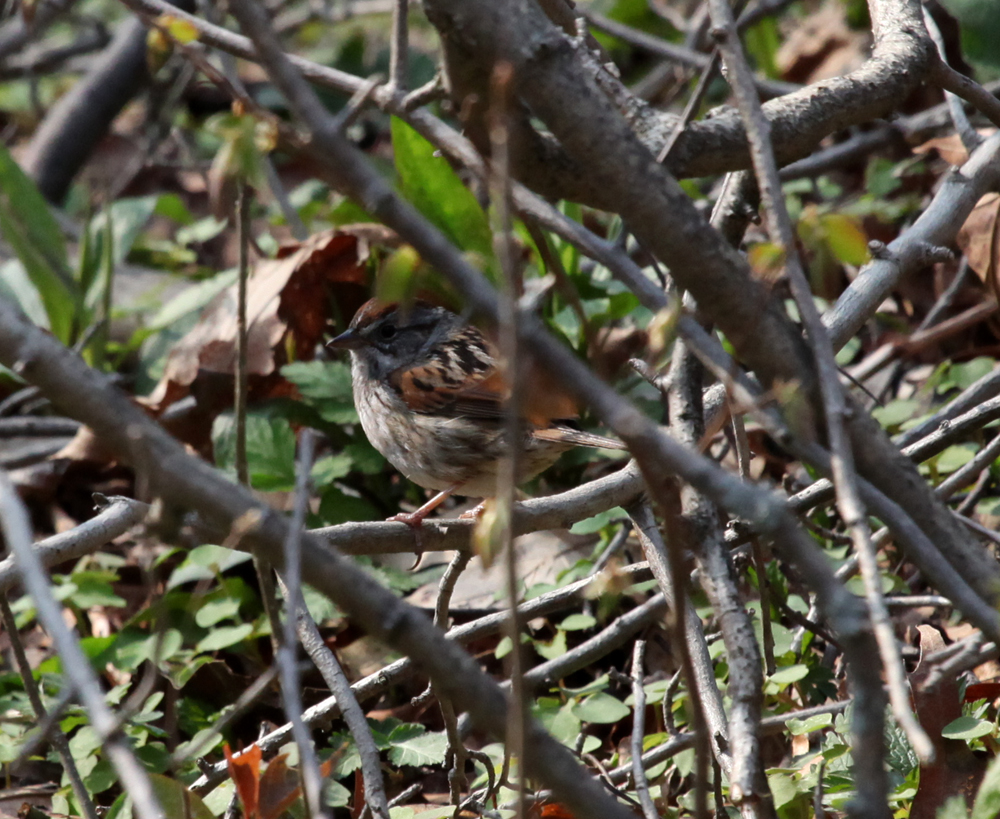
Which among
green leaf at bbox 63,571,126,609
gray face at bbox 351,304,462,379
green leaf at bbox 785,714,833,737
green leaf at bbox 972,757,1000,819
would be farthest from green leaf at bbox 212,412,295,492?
green leaf at bbox 972,757,1000,819

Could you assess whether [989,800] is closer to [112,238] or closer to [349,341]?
[349,341]

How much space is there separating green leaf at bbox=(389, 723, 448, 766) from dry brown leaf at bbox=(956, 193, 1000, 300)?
2427 millimetres

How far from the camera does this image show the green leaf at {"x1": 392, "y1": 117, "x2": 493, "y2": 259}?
4570 mm

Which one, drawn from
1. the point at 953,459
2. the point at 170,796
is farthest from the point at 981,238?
the point at 170,796

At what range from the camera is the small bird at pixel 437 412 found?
3.89 metres

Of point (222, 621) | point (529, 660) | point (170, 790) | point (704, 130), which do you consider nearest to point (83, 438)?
point (222, 621)

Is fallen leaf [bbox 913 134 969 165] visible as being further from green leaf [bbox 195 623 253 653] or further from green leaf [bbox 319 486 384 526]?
green leaf [bbox 195 623 253 653]

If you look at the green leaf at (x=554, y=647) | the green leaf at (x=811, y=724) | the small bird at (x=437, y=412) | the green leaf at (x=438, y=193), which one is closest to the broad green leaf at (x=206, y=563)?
the small bird at (x=437, y=412)

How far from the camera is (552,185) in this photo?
2297mm

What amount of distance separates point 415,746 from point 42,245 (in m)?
3.20

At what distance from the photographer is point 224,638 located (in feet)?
12.8

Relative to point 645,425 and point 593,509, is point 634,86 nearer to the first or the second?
point 593,509

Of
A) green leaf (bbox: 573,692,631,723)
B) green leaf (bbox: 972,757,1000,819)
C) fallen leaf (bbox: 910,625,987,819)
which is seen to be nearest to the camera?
green leaf (bbox: 972,757,1000,819)

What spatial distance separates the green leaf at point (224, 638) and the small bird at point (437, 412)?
0.72 m
